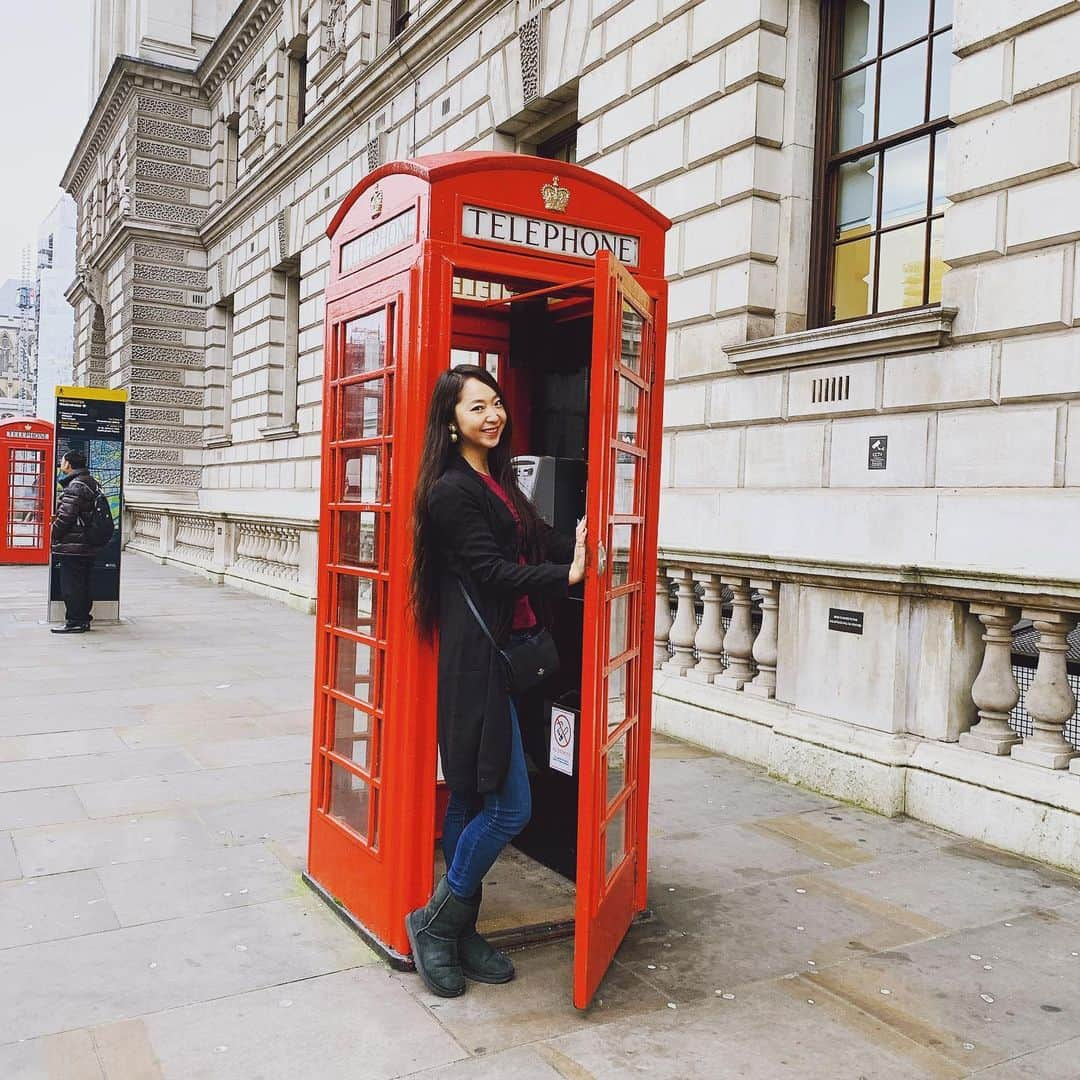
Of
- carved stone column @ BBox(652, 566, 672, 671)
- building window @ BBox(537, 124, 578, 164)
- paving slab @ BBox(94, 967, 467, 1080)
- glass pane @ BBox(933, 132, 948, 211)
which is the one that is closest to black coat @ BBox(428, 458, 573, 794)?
paving slab @ BBox(94, 967, 467, 1080)

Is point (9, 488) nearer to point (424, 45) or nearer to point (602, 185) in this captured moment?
point (424, 45)

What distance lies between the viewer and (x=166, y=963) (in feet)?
11.6

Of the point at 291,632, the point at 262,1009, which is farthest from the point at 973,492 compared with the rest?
the point at 291,632

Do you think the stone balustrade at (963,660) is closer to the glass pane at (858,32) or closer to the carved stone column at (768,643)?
the carved stone column at (768,643)

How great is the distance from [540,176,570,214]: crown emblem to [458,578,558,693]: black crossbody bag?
1.35 metres

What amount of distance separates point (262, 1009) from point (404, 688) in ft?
3.44

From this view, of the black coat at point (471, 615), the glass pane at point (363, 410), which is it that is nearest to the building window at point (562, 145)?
the glass pane at point (363, 410)

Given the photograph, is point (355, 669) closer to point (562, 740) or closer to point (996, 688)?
point (562, 740)

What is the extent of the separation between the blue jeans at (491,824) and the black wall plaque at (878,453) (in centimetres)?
384

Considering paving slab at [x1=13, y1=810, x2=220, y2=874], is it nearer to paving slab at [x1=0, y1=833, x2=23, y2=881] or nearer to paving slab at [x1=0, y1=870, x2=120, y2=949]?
paving slab at [x1=0, y1=833, x2=23, y2=881]

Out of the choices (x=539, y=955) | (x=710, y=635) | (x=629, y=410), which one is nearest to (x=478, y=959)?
(x=539, y=955)

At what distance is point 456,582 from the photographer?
3.37 metres

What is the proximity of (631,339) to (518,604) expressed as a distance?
978mm

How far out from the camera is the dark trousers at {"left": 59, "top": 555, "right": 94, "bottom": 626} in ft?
37.8
